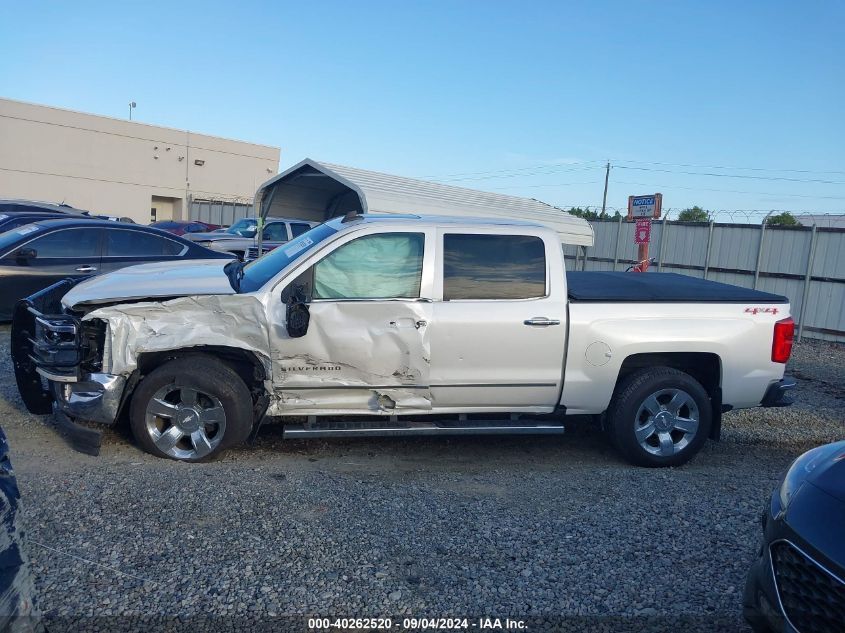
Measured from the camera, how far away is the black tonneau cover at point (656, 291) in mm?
5961

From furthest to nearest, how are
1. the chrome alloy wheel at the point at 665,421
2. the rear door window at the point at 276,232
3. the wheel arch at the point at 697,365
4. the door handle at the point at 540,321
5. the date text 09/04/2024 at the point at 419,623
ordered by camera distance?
the rear door window at the point at 276,232 → the wheel arch at the point at 697,365 → the chrome alloy wheel at the point at 665,421 → the door handle at the point at 540,321 → the date text 09/04/2024 at the point at 419,623

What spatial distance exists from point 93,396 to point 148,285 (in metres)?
0.88

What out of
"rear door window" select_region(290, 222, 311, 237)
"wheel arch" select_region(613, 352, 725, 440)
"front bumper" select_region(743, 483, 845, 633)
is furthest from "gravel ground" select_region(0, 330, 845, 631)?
"rear door window" select_region(290, 222, 311, 237)

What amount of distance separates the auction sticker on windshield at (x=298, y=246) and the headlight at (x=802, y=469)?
3807 millimetres

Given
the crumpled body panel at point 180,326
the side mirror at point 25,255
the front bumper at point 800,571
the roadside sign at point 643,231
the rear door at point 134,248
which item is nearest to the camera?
the front bumper at point 800,571

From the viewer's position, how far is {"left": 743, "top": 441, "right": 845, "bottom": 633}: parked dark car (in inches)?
103

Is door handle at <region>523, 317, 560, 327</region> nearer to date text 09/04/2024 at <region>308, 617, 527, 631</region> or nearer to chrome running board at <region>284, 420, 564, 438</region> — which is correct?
chrome running board at <region>284, 420, 564, 438</region>

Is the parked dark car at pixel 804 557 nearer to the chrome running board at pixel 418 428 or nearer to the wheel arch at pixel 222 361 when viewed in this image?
the chrome running board at pixel 418 428

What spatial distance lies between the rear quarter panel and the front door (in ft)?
4.02

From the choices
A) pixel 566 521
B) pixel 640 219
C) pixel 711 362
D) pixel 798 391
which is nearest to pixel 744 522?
pixel 566 521

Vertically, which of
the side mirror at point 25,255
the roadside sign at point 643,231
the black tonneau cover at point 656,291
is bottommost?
the side mirror at point 25,255

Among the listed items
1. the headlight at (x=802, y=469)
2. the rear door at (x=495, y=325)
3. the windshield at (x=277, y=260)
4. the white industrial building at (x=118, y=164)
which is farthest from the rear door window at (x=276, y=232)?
the white industrial building at (x=118, y=164)

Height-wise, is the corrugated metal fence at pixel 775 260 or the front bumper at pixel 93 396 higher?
the corrugated metal fence at pixel 775 260

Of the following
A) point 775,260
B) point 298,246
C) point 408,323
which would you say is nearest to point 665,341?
point 408,323
